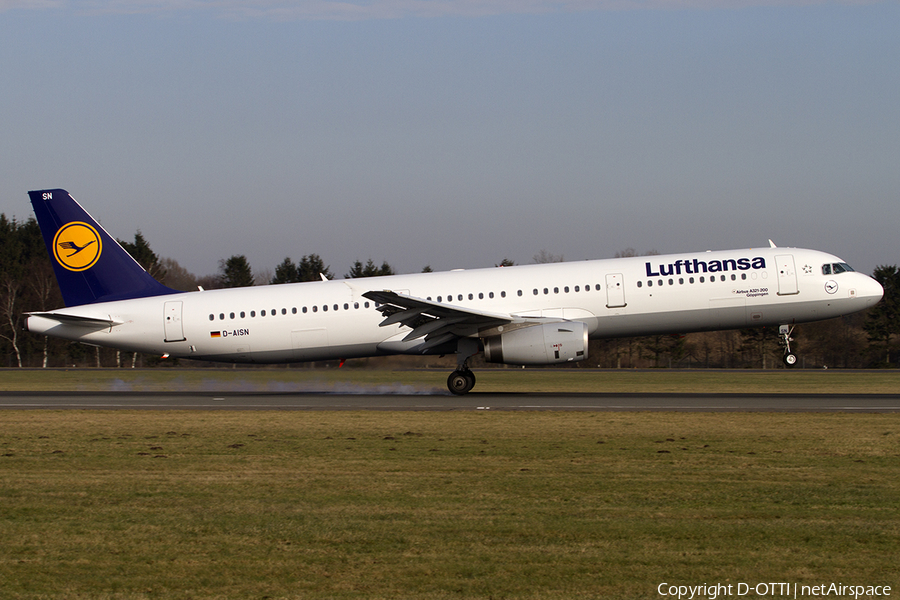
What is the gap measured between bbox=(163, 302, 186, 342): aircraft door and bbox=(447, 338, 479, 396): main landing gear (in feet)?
30.7

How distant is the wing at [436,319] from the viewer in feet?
82.7

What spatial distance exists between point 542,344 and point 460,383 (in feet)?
11.9

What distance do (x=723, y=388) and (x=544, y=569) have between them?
28.9 metres

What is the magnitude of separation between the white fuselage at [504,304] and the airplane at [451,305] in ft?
0.13

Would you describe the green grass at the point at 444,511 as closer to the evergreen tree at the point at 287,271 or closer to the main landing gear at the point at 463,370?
the main landing gear at the point at 463,370

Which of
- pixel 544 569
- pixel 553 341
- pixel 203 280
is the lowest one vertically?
pixel 544 569

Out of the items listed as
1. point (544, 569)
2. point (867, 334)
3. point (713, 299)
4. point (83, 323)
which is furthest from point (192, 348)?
point (867, 334)

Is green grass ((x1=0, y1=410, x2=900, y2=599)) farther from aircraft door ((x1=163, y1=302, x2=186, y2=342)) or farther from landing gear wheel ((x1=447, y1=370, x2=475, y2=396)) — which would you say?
aircraft door ((x1=163, y1=302, x2=186, y2=342))

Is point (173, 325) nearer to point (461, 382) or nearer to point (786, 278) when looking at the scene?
point (461, 382)

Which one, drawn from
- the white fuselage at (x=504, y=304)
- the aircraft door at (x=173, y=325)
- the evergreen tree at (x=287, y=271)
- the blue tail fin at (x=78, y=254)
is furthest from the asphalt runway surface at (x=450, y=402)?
the evergreen tree at (x=287, y=271)

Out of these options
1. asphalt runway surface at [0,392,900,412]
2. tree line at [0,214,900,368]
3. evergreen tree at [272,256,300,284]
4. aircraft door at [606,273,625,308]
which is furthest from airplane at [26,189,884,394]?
evergreen tree at [272,256,300,284]

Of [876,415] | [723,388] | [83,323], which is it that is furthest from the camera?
[723,388]

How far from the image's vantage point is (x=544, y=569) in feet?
24.3

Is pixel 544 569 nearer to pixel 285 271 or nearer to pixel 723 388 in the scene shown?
pixel 723 388
